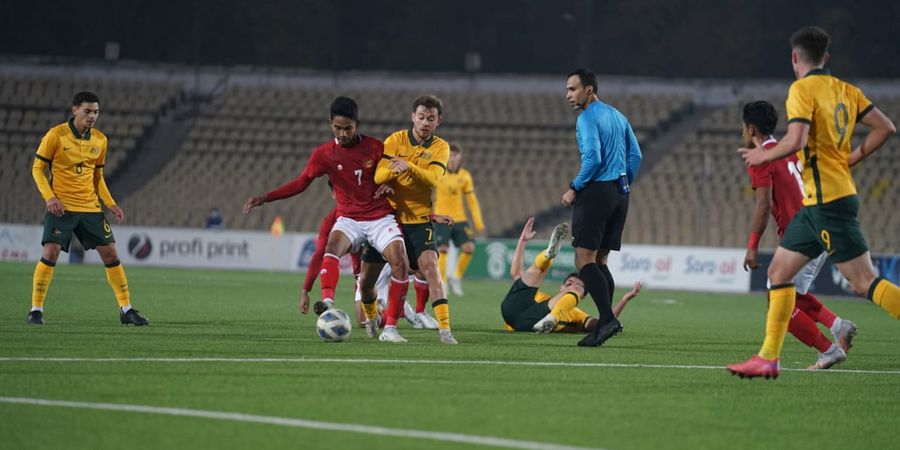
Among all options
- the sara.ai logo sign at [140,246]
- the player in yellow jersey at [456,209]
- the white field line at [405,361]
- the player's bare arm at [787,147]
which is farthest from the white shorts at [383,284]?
the sara.ai logo sign at [140,246]

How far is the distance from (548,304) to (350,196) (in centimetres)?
286

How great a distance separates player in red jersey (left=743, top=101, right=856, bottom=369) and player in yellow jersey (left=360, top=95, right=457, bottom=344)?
272cm

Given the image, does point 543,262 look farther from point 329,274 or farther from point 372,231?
point 329,274

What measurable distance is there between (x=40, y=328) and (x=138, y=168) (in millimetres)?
27530

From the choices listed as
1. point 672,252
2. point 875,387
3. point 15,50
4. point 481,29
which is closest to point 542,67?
point 481,29

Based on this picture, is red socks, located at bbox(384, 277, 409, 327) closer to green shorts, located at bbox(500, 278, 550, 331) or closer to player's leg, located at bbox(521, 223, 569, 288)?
green shorts, located at bbox(500, 278, 550, 331)

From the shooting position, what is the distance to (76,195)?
1230cm

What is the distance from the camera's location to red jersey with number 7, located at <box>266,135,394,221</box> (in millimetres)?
10906

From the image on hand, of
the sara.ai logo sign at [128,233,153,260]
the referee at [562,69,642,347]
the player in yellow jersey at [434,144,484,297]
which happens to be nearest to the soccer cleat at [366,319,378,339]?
the referee at [562,69,642,347]

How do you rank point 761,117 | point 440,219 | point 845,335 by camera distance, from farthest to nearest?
point 440,219, point 845,335, point 761,117

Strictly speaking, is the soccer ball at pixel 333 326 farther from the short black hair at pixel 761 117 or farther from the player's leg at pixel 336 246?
the short black hair at pixel 761 117

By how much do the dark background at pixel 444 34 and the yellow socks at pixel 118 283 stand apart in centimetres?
2647

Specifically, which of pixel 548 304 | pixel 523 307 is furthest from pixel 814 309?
pixel 523 307

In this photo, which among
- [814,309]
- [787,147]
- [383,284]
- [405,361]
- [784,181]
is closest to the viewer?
[787,147]
